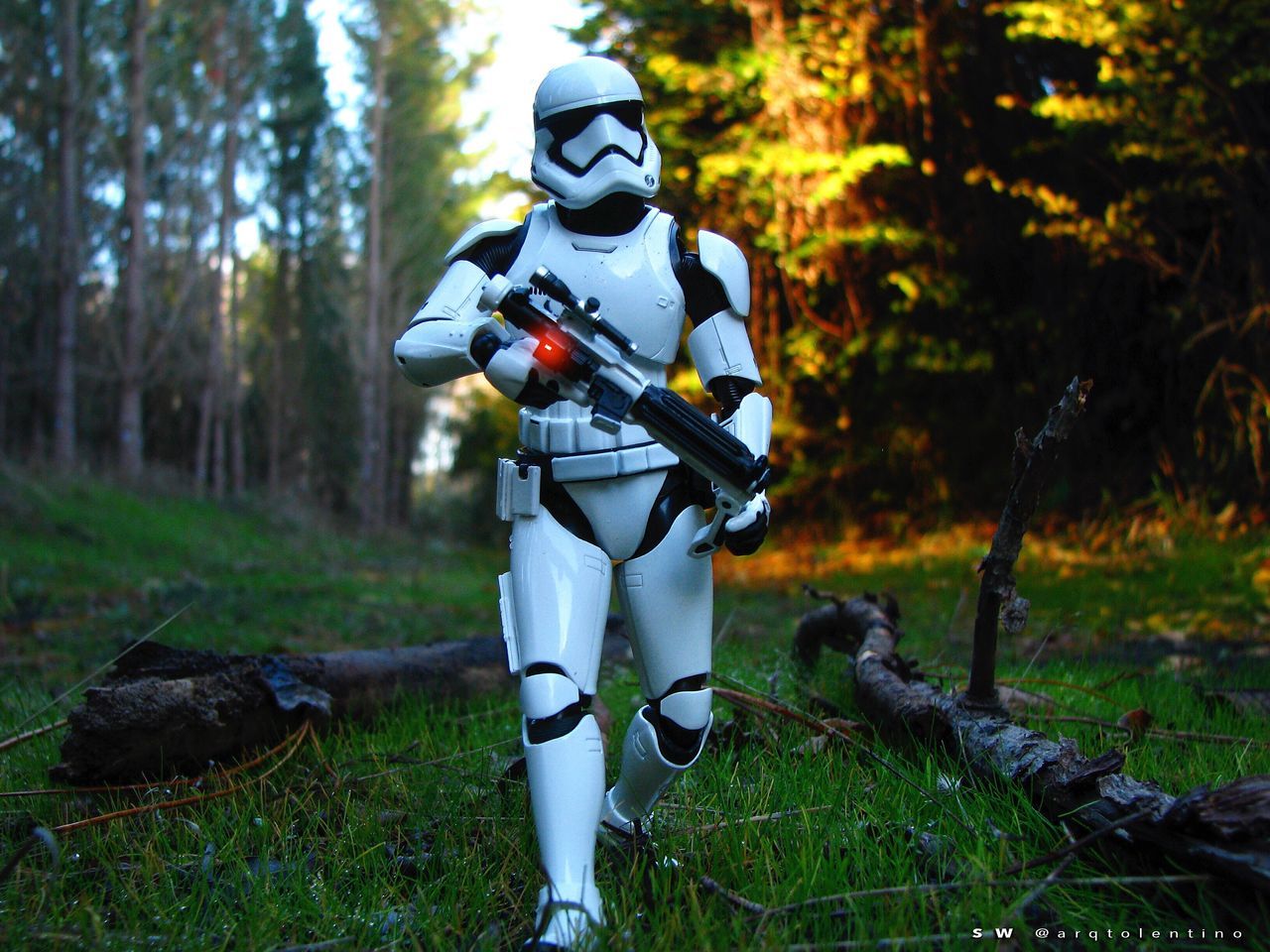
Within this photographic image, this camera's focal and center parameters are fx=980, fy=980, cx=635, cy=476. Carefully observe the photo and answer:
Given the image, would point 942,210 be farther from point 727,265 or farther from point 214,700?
point 214,700

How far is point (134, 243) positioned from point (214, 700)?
40.3 feet

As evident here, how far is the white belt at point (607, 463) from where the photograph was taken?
2410 mm

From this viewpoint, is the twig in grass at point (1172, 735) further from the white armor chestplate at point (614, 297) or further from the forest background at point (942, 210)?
the forest background at point (942, 210)

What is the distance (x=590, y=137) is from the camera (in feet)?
8.20

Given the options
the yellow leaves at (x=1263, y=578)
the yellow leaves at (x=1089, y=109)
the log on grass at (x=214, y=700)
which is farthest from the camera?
the yellow leaves at (x=1089, y=109)

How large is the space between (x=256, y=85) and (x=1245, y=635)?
17.3 m

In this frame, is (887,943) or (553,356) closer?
(887,943)

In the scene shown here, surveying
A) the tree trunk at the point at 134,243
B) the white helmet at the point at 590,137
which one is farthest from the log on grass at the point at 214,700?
the tree trunk at the point at 134,243

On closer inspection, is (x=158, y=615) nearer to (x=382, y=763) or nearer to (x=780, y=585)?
(x=382, y=763)

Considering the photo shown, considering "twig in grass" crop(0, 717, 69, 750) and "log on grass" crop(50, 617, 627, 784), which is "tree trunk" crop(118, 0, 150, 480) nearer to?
"log on grass" crop(50, 617, 627, 784)

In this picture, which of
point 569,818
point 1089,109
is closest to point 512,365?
point 569,818

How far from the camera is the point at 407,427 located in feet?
85.5

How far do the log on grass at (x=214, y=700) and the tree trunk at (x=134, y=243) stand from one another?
1089 cm

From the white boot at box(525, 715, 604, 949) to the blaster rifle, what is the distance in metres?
0.68
